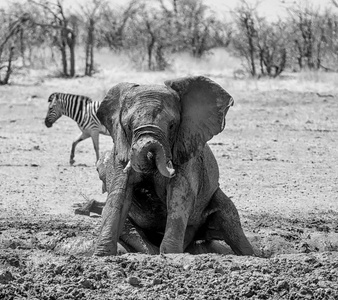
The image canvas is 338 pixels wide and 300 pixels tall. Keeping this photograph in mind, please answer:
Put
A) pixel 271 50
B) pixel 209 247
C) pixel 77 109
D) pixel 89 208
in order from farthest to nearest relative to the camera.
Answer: pixel 271 50 < pixel 77 109 < pixel 89 208 < pixel 209 247

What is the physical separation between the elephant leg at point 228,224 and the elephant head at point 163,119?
1.80 feet

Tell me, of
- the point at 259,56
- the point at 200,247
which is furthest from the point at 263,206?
the point at 259,56

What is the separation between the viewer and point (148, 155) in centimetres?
500

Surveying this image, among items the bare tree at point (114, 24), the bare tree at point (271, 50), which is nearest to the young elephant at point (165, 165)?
the bare tree at point (271, 50)

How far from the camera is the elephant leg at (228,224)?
5.95 metres

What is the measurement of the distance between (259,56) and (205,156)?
2183 cm

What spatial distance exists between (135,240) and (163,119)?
97cm

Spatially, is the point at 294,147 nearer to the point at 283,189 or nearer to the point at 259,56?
the point at 283,189

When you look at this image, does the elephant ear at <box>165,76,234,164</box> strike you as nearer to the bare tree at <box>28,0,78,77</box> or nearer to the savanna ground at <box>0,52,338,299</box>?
the savanna ground at <box>0,52,338,299</box>

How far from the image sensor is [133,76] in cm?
2503

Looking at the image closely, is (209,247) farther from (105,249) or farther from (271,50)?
(271,50)

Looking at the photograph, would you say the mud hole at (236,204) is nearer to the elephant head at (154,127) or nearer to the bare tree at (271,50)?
the elephant head at (154,127)

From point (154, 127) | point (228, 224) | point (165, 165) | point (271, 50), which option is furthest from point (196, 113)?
point (271, 50)

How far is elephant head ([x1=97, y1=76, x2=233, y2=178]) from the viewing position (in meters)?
5.02
